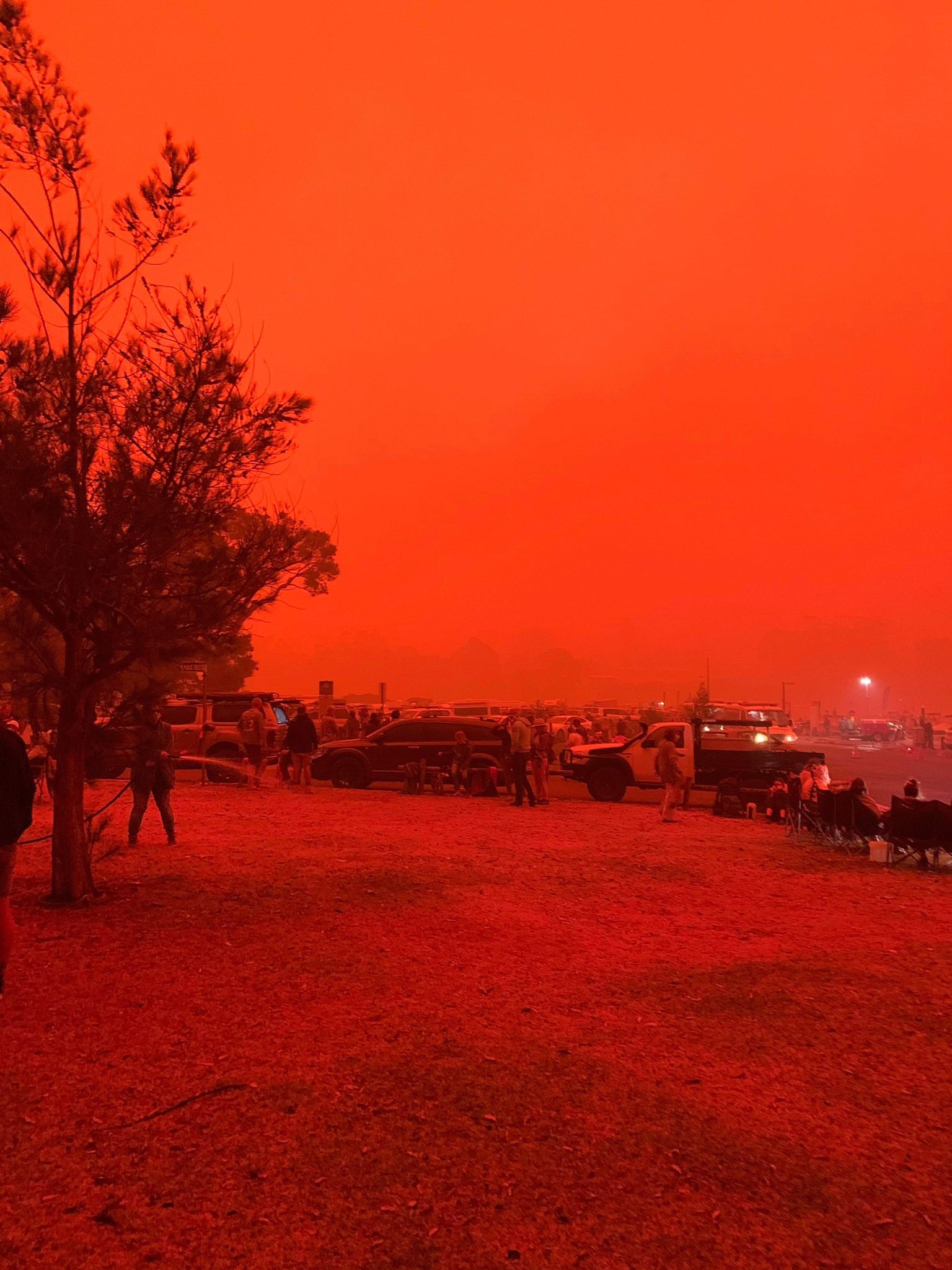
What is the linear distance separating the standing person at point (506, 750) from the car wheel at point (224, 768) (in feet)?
18.3

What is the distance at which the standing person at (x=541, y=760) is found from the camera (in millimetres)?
17609

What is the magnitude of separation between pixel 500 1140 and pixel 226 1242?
1.27 metres

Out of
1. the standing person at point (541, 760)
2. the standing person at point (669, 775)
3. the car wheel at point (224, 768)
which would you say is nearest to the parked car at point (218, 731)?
the car wheel at point (224, 768)

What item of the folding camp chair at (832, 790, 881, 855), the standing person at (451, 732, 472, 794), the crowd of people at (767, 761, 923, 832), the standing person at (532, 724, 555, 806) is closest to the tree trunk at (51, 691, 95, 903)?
the crowd of people at (767, 761, 923, 832)

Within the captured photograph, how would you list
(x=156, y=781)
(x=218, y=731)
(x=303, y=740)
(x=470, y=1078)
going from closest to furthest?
1. (x=470, y=1078)
2. (x=156, y=781)
3. (x=303, y=740)
4. (x=218, y=731)

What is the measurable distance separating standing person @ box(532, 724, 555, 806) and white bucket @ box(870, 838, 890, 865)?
620 cm

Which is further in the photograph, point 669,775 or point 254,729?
point 254,729

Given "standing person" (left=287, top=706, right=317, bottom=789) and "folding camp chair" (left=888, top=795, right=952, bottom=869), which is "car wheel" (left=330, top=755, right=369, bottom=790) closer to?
"standing person" (left=287, top=706, right=317, bottom=789)

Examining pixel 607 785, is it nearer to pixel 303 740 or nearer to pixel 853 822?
pixel 303 740

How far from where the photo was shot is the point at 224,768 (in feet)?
69.7

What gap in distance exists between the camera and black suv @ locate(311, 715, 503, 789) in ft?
66.4

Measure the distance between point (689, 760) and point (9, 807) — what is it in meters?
15.5

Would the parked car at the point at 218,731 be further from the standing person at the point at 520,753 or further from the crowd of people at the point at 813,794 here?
the crowd of people at the point at 813,794

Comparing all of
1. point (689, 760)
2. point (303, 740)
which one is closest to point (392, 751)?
point (303, 740)
